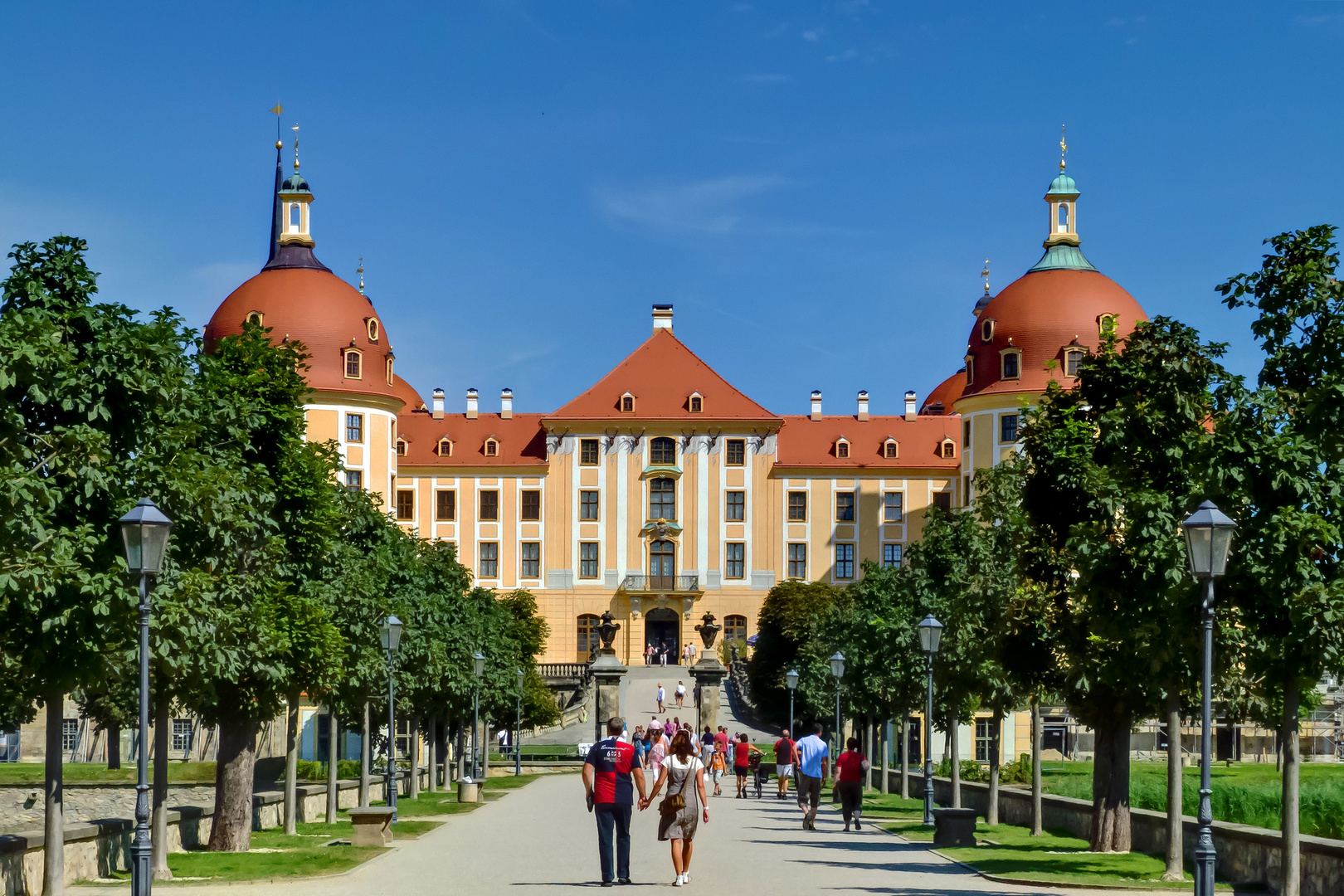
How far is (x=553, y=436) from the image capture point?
87375 mm

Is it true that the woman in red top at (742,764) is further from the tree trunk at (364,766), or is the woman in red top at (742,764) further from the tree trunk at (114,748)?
the tree trunk at (114,748)

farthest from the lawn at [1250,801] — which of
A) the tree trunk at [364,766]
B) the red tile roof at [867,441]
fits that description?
the red tile roof at [867,441]

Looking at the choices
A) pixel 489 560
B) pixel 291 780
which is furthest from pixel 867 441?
pixel 291 780

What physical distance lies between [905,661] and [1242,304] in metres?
18.0

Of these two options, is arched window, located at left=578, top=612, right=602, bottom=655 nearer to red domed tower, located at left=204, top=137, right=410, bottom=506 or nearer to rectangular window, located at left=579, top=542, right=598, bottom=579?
rectangular window, located at left=579, top=542, right=598, bottom=579

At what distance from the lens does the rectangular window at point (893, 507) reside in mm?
87812

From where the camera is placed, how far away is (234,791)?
22859 millimetres

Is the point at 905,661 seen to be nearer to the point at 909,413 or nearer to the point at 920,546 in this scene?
the point at 920,546

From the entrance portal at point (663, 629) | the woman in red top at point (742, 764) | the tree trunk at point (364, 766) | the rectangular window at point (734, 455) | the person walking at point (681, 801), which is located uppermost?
the rectangular window at point (734, 455)

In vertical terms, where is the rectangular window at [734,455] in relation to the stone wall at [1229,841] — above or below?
above

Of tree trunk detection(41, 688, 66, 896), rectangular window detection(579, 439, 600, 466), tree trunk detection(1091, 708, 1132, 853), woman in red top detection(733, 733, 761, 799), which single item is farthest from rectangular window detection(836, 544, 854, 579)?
tree trunk detection(41, 688, 66, 896)

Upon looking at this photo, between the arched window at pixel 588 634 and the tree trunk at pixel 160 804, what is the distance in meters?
65.3

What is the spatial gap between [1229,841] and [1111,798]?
120 inches

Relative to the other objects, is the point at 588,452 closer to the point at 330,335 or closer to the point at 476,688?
the point at 330,335
